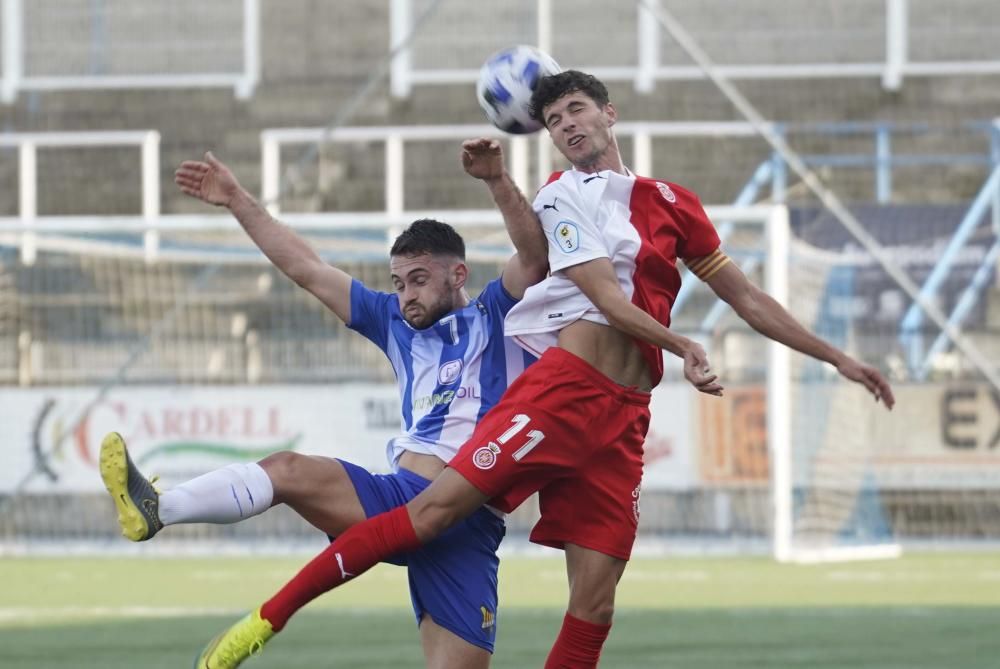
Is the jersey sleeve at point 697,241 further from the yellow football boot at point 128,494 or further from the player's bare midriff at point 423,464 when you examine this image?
the yellow football boot at point 128,494

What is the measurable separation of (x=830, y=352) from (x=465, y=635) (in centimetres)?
141

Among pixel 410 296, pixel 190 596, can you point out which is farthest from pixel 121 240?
pixel 410 296

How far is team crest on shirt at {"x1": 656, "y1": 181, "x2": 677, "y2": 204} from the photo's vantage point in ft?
19.7

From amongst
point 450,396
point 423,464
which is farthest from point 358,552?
point 450,396

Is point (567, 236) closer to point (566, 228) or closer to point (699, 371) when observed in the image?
point (566, 228)

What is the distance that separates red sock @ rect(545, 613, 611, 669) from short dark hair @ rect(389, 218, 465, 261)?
1.16 meters

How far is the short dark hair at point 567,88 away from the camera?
5883 mm

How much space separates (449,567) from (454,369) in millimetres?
603

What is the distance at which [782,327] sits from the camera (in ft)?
20.3

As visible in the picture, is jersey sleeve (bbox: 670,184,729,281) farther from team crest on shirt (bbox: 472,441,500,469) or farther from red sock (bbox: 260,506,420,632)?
red sock (bbox: 260,506,420,632)

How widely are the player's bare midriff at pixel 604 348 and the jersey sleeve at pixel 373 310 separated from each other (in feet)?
2.00

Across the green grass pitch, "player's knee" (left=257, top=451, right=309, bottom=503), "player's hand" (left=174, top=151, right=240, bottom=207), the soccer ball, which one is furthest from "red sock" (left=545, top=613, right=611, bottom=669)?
the green grass pitch

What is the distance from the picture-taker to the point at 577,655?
5887 mm

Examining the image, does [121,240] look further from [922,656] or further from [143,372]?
[922,656]
